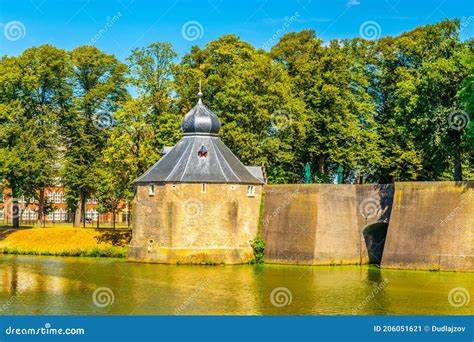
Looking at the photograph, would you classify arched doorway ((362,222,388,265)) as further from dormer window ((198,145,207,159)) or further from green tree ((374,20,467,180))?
dormer window ((198,145,207,159))

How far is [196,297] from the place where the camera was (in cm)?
3005

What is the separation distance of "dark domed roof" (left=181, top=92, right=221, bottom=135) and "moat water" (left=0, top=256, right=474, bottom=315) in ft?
26.1

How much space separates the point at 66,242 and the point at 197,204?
11626 mm

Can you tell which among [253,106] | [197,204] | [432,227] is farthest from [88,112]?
[432,227]

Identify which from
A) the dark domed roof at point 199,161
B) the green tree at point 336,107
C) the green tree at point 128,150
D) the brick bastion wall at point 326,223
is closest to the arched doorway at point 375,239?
the brick bastion wall at point 326,223

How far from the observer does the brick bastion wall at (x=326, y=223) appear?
137 feet

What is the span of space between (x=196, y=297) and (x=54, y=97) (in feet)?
92.6

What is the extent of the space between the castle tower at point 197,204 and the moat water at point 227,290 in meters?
1.52

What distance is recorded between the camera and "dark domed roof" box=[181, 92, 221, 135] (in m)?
43.7

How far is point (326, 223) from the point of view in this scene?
41906mm

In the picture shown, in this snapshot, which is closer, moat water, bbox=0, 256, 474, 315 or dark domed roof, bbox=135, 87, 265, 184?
moat water, bbox=0, 256, 474, 315

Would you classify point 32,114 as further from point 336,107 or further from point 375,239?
point 375,239

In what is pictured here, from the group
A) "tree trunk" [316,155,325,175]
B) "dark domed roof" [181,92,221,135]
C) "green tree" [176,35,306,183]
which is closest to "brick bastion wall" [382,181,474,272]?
"dark domed roof" [181,92,221,135]

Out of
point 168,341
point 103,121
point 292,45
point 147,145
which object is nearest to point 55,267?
point 147,145
